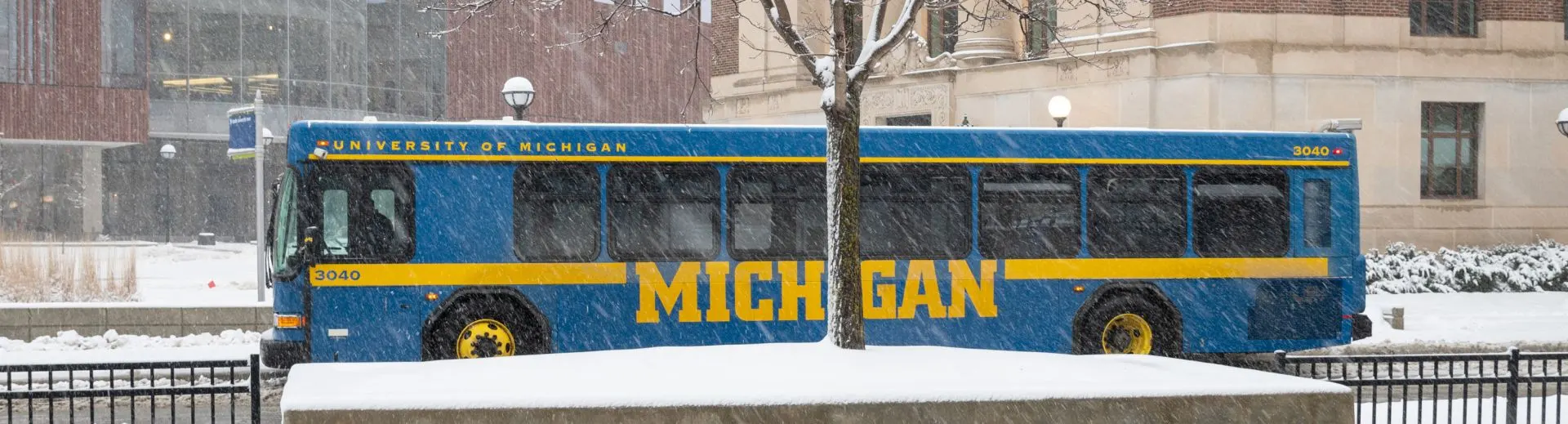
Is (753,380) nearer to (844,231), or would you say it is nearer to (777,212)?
A: (844,231)

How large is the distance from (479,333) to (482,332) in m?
0.03

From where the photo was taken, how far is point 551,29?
63.5 meters

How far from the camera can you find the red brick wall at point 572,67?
6197cm

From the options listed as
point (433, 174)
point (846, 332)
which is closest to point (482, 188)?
point (433, 174)

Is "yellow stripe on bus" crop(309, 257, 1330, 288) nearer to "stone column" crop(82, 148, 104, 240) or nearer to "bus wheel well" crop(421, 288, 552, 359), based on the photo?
"bus wheel well" crop(421, 288, 552, 359)

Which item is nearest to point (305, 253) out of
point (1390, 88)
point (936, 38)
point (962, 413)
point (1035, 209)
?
point (1035, 209)

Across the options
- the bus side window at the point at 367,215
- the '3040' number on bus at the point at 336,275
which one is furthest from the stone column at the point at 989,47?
the '3040' number on bus at the point at 336,275

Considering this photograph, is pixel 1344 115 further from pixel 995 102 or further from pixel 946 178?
pixel 946 178

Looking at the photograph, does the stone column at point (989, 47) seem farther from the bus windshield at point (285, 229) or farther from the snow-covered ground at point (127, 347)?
the bus windshield at point (285, 229)

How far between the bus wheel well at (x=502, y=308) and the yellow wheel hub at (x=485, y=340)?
0.12 meters

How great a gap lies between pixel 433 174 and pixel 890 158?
3873mm

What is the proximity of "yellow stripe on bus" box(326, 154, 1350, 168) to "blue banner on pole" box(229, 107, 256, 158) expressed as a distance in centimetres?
715

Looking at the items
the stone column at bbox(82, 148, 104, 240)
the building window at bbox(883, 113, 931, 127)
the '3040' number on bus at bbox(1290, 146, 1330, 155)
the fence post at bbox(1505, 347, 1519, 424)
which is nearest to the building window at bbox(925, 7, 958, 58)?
the building window at bbox(883, 113, 931, 127)

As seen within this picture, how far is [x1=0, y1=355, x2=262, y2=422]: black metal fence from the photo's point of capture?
8.00 metres
